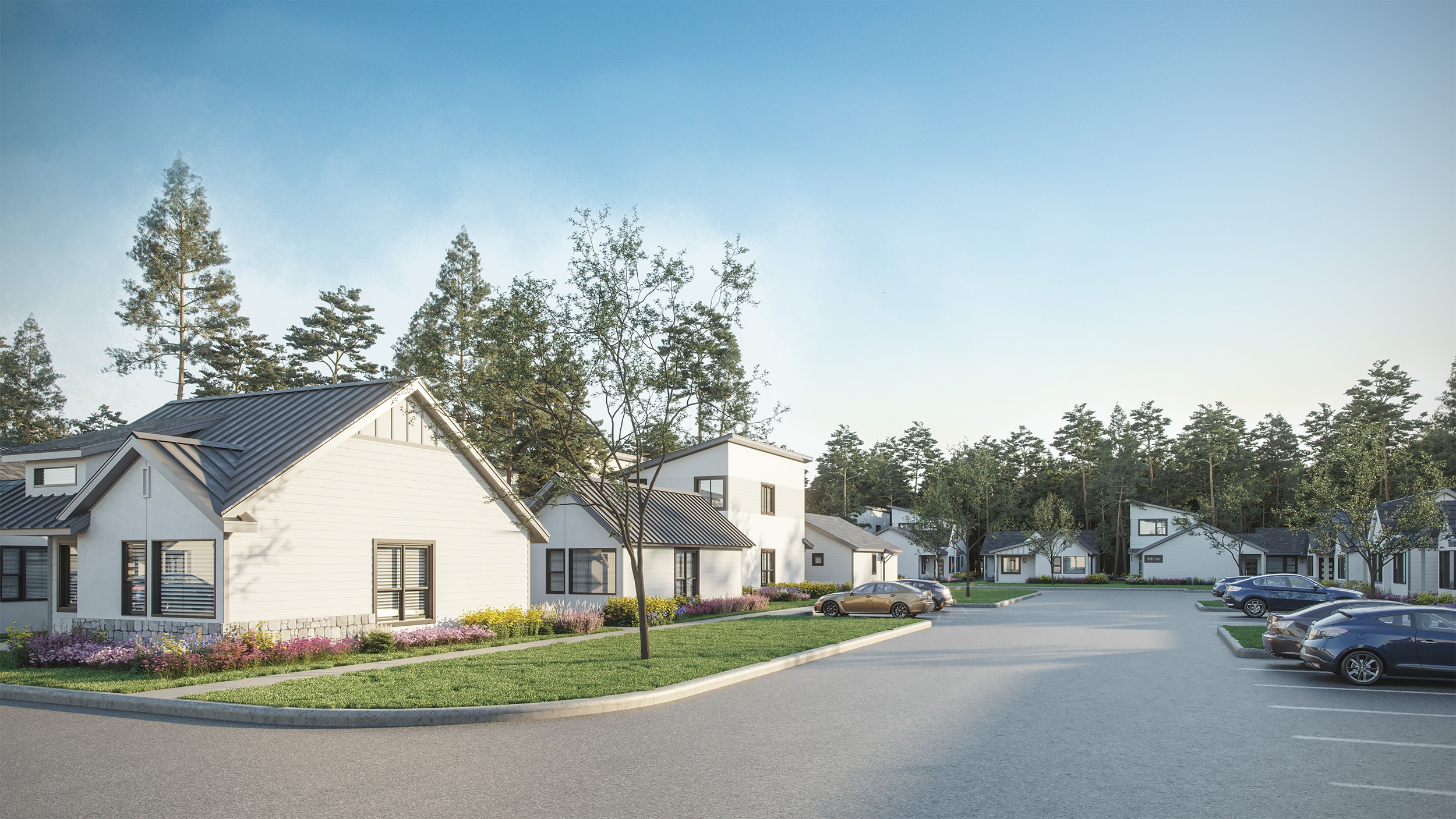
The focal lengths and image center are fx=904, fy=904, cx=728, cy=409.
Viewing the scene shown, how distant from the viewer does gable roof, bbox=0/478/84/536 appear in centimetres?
1855

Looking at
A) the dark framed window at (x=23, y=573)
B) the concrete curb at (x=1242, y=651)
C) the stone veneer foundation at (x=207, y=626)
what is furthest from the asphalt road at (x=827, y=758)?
the dark framed window at (x=23, y=573)

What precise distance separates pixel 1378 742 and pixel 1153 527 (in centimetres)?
7232

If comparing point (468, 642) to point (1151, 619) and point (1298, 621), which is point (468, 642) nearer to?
point (1298, 621)

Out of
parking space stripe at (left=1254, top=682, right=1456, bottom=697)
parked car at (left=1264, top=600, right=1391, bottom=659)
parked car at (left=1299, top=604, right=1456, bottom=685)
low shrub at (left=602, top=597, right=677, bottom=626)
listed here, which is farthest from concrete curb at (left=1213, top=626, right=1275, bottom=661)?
low shrub at (left=602, top=597, right=677, bottom=626)

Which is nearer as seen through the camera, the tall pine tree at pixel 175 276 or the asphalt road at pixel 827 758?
the asphalt road at pixel 827 758

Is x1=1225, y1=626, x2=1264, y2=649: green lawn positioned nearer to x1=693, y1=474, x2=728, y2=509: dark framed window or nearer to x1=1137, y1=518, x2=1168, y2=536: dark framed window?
x1=693, y1=474, x2=728, y2=509: dark framed window

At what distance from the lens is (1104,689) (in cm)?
1409

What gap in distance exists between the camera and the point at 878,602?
3134 centimetres

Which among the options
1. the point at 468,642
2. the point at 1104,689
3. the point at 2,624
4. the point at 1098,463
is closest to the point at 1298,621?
the point at 1104,689

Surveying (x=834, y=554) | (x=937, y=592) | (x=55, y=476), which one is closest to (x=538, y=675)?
(x=55, y=476)

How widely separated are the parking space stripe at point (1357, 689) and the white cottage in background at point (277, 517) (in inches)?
633

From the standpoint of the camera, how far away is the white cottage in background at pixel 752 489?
38.2 m

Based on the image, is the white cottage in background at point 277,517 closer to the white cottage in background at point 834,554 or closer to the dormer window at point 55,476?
the dormer window at point 55,476

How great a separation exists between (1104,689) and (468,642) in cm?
1324
